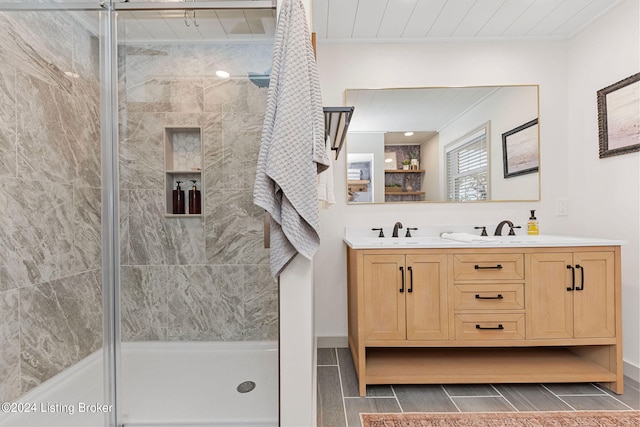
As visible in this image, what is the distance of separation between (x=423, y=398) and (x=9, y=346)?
195 cm

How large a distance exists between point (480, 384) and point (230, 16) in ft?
7.81

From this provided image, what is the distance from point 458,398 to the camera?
1.78 metres

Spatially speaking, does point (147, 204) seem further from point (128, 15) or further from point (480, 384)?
point (480, 384)

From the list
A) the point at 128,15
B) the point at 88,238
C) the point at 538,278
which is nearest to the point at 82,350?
the point at 88,238

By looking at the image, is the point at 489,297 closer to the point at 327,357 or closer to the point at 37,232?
the point at 327,357

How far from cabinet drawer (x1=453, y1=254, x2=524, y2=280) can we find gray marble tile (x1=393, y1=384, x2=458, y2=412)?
65 centimetres

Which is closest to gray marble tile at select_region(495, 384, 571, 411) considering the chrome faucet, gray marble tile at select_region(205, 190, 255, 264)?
the chrome faucet

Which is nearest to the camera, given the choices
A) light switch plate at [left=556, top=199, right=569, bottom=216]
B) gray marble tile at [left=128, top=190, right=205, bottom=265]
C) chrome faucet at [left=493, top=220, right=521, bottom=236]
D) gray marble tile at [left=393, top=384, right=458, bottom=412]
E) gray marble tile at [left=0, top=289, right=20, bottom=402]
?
gray marble tile at [left=0, top=289, right=20, bottom=402]

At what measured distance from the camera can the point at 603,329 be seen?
72.0 inches

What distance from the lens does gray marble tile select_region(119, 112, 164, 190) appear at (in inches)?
65.7

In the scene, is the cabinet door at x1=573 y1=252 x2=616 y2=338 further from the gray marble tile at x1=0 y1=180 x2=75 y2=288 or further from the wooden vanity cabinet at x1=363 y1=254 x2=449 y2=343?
the gray marble tile at x1=0 y1=180 x2=75 y2=288

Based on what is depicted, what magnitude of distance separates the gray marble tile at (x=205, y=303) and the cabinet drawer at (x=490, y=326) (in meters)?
1.30

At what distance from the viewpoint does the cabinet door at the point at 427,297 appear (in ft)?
6.12

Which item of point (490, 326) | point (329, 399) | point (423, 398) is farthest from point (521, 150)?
point (329, 399)
